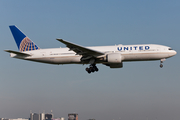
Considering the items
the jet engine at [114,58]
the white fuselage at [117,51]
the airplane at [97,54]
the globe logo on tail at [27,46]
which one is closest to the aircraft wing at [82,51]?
the airplane at [97,54]

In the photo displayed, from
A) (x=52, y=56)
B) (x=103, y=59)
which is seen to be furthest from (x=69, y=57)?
(x=103, y=59)

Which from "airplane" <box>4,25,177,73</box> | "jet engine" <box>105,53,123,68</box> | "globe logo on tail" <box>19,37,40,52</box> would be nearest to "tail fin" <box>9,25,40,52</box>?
"globe logo on tail" <box>19,37,40,52</box>

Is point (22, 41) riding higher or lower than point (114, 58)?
higher

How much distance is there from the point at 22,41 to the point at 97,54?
13.0m

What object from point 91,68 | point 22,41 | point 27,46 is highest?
point 22,41

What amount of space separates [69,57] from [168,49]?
13.8 m

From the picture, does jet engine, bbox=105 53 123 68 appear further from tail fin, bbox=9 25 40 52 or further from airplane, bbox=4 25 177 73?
tail fin, bbox=9 25 40 52

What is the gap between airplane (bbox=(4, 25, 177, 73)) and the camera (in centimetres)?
3428

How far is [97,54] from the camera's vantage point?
34.6 m

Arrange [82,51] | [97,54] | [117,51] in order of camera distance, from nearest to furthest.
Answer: [82,51] < [97,54] < [117,51]

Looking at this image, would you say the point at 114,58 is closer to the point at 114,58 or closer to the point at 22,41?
the point at 114,58

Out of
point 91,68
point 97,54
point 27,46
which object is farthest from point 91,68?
point 27,46

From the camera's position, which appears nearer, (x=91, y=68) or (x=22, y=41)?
(x=91, y=68)

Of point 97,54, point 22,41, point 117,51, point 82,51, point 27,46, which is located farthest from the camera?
point 22,41
